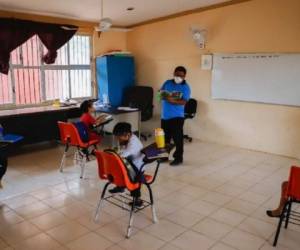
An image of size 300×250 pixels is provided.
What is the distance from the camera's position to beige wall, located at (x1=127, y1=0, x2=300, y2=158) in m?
4.62

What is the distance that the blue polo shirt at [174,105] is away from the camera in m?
4.13

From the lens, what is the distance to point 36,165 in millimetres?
4445

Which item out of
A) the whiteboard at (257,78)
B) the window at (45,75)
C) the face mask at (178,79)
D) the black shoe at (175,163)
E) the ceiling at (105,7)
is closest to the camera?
the face mask at (178,79)

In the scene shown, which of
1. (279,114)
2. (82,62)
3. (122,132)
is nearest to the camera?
(122,132)

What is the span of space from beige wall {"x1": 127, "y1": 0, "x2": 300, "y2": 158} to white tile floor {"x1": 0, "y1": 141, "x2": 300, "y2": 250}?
1.99 feet

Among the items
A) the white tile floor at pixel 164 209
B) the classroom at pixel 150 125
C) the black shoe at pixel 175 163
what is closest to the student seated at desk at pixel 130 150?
the classroom at pixel 150 125

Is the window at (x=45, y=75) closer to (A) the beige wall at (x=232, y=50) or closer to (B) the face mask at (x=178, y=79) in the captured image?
(A) the beige wall at (x=232, y=50)

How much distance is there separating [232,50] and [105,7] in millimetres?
2264

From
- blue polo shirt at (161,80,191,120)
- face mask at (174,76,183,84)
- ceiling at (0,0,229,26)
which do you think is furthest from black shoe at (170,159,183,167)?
ceiling at (0,0,229,26)

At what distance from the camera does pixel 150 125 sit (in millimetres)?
6625

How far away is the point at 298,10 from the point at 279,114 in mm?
1542

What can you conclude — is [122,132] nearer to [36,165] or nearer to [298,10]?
[36,165]

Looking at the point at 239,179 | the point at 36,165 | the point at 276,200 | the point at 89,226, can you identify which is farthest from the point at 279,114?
the point at 36,165

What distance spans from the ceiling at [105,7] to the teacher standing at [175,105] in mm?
1605
